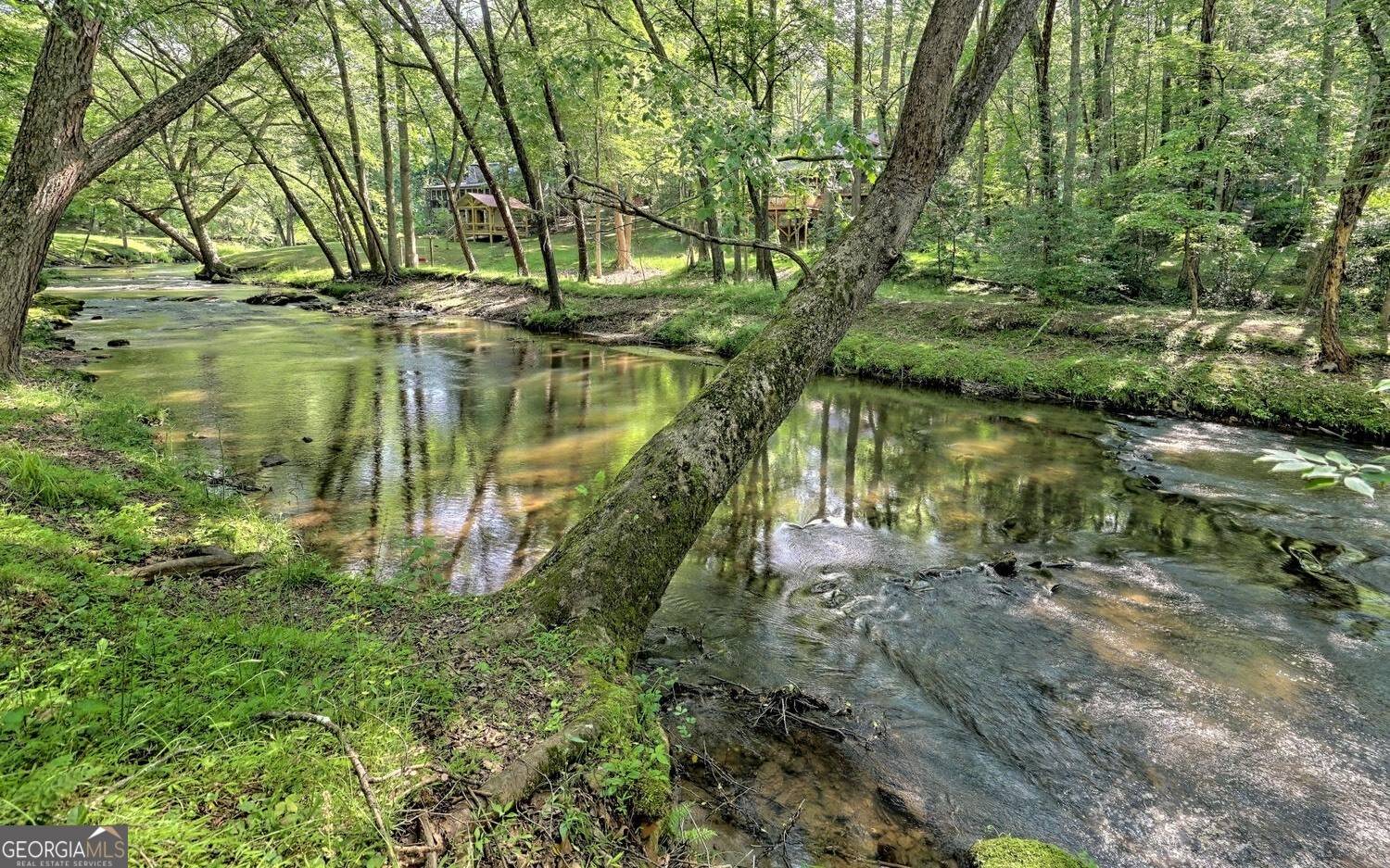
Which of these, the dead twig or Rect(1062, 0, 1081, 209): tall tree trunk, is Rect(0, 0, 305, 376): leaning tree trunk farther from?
Rect(1062, 0, 1081, 209): tall tree trunk

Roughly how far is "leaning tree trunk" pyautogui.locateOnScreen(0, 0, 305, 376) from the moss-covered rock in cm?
937

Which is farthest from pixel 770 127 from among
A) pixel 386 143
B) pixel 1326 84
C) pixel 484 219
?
pixel 484 219

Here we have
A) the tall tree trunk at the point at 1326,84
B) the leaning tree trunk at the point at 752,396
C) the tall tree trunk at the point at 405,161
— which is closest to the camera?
the leaning tree trunk at the point at 752,396

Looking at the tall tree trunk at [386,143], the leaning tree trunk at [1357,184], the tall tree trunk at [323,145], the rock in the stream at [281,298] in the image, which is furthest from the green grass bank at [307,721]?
the rock in the stream at [281,298]

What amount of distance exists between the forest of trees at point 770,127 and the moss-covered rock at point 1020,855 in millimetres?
3182

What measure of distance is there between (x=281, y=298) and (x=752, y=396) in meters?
27.0

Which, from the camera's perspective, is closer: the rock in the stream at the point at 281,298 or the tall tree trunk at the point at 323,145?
the tall tree trunk at the point at 323,145

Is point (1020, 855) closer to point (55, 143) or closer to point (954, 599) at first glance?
point (954, 599)

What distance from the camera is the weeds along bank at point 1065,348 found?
10.4m

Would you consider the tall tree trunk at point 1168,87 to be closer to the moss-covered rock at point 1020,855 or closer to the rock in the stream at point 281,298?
the moss-covered rock at point 1020,855

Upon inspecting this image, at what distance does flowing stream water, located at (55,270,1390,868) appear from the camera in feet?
10.8

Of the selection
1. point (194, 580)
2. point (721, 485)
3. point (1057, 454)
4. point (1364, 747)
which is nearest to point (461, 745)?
point (721, 485)

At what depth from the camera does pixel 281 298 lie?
82.5 feet

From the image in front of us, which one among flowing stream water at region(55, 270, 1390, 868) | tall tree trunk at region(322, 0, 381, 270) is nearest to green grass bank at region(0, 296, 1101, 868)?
flowing stream water at region(55, 270, 1390, 868)
